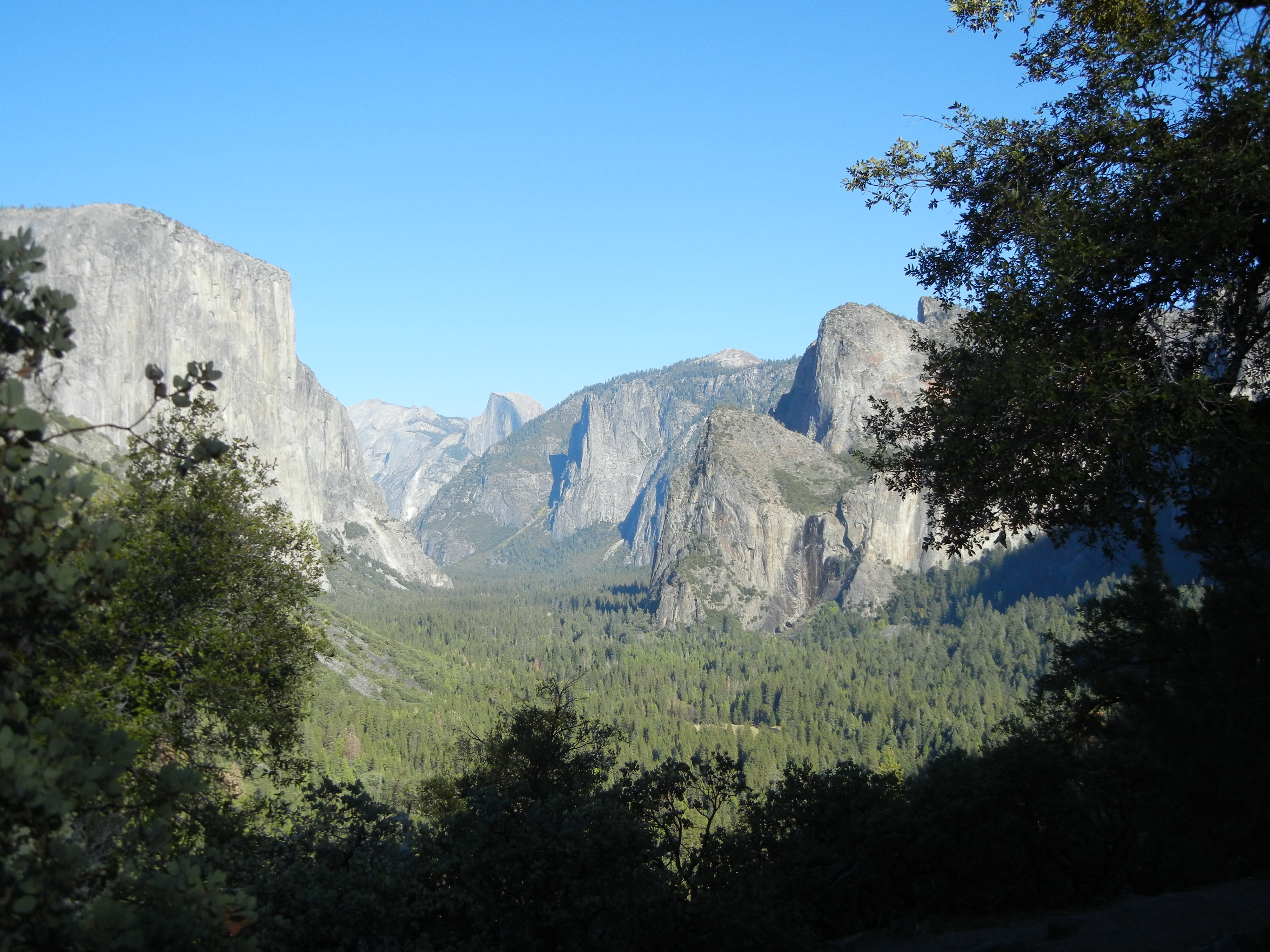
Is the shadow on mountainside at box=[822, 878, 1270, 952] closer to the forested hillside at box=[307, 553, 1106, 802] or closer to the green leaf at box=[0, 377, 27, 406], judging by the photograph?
the green leaf at box=[0, 377, 27, 406]

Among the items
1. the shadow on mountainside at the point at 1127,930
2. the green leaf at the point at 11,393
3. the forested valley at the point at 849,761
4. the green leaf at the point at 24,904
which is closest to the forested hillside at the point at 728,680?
the forested valley at the point at 849,761

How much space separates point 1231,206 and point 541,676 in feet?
409

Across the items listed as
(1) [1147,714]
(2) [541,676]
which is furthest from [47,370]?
(2) [541,676]

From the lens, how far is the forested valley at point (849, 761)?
5004 millimetres

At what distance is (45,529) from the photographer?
4.72 metres

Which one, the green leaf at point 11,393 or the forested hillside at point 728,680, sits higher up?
the green leaf at point 11,393

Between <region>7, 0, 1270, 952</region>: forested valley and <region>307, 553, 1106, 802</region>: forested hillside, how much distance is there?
82.8 feet

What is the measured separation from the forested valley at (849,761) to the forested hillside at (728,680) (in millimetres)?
25249

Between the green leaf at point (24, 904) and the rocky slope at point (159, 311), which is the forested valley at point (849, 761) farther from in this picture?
the rocky slope at point (159, 311)

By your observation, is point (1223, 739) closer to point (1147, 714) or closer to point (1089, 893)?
point (1147, 714)

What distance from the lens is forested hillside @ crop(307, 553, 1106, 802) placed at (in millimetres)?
84938

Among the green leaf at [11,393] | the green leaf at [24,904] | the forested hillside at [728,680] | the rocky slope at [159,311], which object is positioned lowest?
the forested hillside at [728,680]

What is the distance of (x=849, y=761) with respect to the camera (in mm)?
23000

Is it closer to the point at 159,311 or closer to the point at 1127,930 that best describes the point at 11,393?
the point at 1127,930
